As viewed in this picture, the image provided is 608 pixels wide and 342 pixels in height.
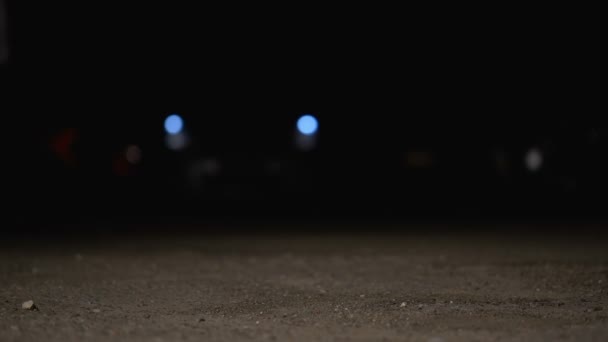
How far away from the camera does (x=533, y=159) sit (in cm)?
4244

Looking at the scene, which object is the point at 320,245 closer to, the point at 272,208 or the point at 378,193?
the point at 272,208

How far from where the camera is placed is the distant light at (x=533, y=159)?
41162mm

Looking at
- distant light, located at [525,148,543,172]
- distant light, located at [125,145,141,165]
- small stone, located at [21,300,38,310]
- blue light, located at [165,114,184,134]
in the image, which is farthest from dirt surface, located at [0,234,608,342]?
distant light, located at [125,145,141,165]

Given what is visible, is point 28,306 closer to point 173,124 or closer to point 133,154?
point 173,124

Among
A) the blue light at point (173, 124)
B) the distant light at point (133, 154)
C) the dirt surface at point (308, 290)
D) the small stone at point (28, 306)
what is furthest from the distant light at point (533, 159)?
the small stone at point (28, 306)

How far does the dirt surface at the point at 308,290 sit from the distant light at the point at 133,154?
34.0 metres

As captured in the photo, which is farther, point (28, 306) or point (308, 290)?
point (308, 290)

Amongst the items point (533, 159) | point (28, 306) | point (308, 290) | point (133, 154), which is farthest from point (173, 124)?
point (28, 306)

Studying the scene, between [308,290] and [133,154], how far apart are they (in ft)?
138

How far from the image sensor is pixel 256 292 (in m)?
9.73

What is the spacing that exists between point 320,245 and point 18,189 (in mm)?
20744

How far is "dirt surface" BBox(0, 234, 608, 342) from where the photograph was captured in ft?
24.3

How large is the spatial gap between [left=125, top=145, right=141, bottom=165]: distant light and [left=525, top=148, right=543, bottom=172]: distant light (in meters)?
22.7

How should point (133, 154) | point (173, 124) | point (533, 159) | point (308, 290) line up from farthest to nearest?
point (133, 154) < point (533, 159) < point (173, 124) < point (308, 290)
